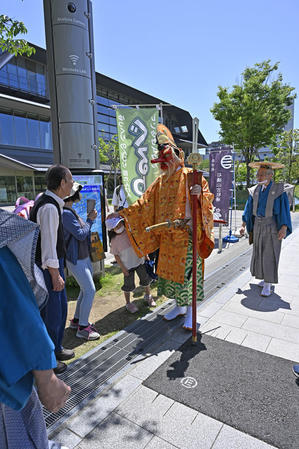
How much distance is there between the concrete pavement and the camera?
179 centimetres

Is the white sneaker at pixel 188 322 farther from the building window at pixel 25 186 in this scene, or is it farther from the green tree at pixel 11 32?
the building window at pixel 25 186

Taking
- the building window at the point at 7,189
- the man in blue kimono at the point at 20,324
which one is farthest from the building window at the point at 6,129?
the man in blue kimono at the point at 20,324

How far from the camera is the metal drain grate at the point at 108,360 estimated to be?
2156 millimetres

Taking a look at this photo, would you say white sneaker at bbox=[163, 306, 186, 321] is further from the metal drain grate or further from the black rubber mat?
the black rubber mat

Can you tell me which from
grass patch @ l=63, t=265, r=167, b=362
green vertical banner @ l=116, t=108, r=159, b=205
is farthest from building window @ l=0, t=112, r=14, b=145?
grass patch @ l=63, t=265, r=167, b=362

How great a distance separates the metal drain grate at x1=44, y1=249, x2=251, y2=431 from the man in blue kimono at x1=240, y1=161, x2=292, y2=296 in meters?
1.64

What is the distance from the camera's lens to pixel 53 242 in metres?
2.22

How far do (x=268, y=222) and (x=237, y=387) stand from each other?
2.67 meters

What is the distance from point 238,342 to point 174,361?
81 centimetres

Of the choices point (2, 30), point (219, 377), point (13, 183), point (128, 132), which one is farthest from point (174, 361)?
point (13, 183)

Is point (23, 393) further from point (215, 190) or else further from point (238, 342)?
point (215, 190)

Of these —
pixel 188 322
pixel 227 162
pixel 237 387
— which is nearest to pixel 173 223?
pixel 188 322

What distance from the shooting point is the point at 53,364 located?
0.99m

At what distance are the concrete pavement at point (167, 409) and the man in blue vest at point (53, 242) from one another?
2.22ft
